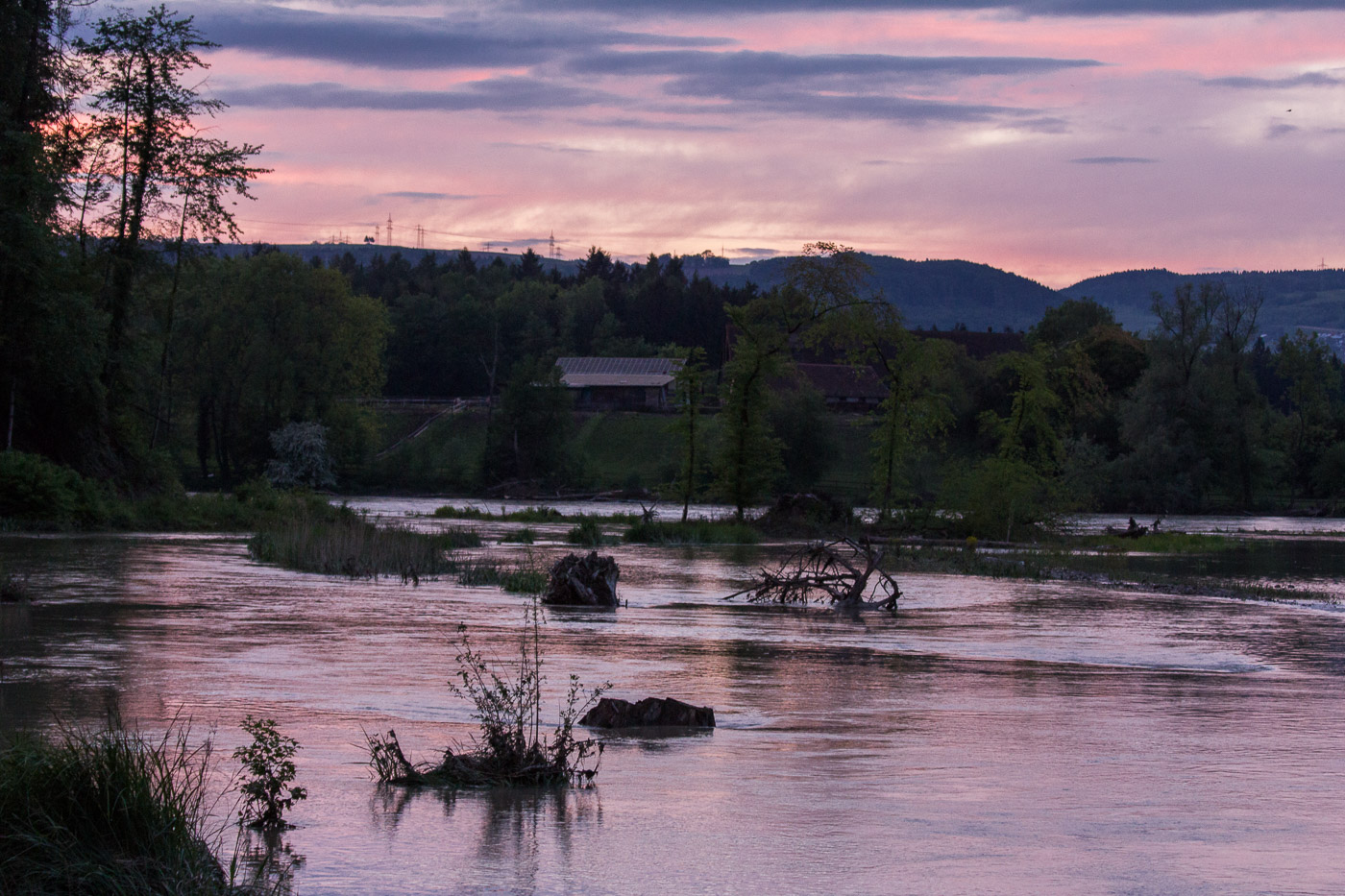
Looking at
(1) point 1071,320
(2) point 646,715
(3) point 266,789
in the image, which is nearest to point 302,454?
(1) point 1071,320

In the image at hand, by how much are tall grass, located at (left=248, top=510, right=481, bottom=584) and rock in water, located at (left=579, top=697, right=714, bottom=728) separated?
18403 mm

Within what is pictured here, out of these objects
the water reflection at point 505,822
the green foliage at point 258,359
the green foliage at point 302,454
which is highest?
the green foliage at point 258,359

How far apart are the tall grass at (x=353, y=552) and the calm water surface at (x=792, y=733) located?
5.05 meters

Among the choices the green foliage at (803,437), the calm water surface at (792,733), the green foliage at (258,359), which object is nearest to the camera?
the calm water surface at (792,733)

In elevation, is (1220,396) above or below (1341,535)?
above

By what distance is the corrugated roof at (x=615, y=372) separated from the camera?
440ft

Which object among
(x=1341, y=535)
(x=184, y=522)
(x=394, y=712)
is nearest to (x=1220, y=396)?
(x=1341, y=535)

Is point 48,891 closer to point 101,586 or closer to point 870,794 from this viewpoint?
point 870,794

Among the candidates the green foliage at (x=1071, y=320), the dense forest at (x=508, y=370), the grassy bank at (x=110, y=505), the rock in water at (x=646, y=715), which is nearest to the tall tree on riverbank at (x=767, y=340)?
the dense forest at (x=508, y=370)

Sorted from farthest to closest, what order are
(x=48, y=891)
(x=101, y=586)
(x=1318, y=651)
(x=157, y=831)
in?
(x=101, y=586) < (x=1318, y=651) < (x=157, y=831) < (x=48, y=891)

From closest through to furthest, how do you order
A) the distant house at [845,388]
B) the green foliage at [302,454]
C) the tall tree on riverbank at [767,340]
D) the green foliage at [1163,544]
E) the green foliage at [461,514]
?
the green foliage at [1163,544]
the tall tree on riverbank at [767,340]
the green foliage at [461,514]
the green foliage at [302,454]
the distant house at [845,388]

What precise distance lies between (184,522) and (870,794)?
42.3m

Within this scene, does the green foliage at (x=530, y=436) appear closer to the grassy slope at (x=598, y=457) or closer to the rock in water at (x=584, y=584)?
the grassy slope at (x=598, y=457)

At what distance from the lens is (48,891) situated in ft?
21.6
